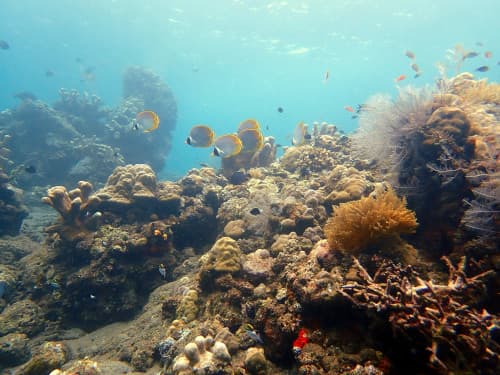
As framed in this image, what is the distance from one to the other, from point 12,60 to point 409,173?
90968 mm

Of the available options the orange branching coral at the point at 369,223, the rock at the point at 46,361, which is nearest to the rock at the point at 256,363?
the orange branching coral at the point at 369,223

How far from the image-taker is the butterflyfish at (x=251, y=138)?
358 inches

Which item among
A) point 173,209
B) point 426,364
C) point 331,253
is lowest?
point 426,364

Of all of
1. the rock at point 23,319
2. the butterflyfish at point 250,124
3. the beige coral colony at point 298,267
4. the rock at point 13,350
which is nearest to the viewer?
Answer: the beige coral colony at point 298,267

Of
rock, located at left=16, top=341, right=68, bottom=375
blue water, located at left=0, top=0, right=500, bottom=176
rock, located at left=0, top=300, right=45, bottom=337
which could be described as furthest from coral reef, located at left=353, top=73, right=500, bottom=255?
blue water, located at left=0, top=0, right=500, bottom=176

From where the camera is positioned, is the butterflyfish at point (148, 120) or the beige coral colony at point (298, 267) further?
the butterflyfish at point (148, 120)

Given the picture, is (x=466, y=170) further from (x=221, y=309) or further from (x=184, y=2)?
(x=184, y=2)

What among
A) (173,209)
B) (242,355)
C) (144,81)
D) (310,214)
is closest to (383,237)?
(310,214)

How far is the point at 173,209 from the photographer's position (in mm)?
8422

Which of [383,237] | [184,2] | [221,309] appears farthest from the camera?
[184,2]

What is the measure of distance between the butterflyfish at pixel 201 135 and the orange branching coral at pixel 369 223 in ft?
15.3

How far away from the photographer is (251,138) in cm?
927

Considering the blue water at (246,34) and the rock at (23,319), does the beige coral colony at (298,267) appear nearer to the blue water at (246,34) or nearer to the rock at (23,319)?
the rock at (23,319)

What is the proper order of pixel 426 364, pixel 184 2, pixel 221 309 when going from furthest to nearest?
1. pixel 184 2
2. pixel 221 309
3. pixel 426 364
